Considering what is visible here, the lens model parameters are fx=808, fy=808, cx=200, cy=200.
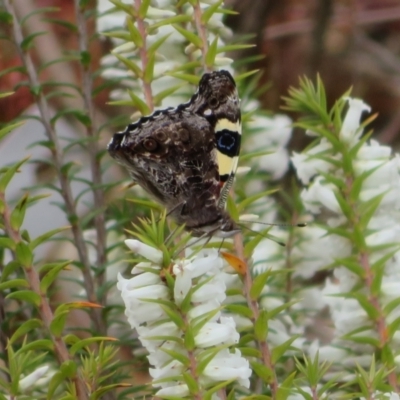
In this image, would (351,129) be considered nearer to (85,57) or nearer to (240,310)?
(240,310)

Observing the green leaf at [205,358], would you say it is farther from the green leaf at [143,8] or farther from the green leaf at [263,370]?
the green leaf at [143,8]

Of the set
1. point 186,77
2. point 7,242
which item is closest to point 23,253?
point 7,242

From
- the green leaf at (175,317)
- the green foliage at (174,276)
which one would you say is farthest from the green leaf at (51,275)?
the green leaf at (175,317)

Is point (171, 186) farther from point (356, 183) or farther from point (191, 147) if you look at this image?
point (356, 183)

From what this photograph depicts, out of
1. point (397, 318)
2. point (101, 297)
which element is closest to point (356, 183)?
point (397, 318)

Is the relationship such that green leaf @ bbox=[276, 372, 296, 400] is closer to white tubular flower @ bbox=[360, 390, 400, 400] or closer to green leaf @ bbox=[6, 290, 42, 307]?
white tubular flower @ bbox=[360, 390, 400, 400]

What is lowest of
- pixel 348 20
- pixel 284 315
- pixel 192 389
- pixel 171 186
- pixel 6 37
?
pixel 192 389

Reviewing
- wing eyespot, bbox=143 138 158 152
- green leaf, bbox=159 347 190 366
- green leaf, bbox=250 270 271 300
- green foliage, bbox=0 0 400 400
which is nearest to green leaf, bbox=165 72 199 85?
green foliage, bbox=0 0 400 400
